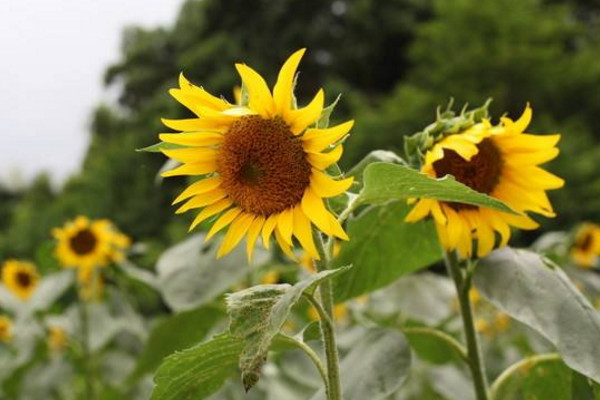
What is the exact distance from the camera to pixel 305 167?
1.81 ft

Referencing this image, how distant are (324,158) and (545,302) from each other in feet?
0.72

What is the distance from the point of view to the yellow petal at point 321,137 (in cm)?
51

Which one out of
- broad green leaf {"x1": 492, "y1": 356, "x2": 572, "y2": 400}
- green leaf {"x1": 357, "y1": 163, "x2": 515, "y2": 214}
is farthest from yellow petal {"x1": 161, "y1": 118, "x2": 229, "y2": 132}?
broad green leaf {"x1": 492, "y1": 356, "x2": 572, "y2": 400}

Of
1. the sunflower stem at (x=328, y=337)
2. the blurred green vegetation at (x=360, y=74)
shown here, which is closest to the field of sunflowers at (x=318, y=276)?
the sunflower stem at (x=328, y=337)

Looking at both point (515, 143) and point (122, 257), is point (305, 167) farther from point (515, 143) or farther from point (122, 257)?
point (122, 257)

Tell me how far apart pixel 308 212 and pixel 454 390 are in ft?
2.05

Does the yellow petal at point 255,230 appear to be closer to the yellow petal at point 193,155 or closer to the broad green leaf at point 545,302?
the yellow petal at point 193,155

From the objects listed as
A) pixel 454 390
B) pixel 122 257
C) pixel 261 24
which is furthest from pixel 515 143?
pixel 261 24

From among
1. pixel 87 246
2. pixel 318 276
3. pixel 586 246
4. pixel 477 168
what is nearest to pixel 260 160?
pixel 318 276

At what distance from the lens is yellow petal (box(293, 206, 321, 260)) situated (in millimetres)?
536

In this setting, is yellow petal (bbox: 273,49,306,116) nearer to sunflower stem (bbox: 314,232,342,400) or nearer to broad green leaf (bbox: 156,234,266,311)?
sunflower stem (bbox: 314,232,342,400)

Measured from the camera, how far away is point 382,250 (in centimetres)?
76

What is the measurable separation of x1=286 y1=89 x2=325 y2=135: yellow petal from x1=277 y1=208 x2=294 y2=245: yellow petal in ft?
0.18

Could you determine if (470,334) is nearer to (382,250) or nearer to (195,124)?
(382,250)
